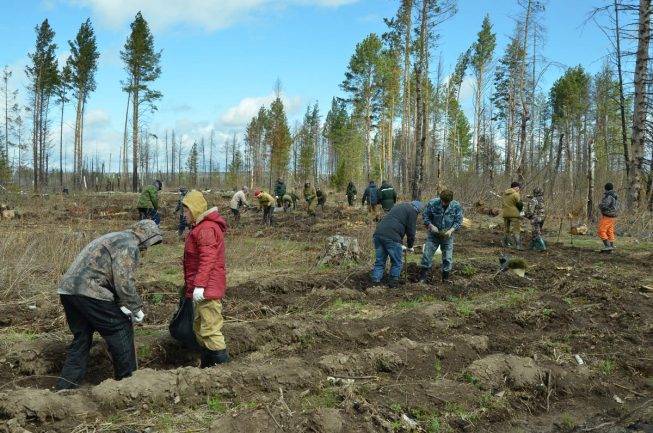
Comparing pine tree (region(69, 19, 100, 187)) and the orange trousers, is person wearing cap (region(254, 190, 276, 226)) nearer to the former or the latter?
the orange trousers

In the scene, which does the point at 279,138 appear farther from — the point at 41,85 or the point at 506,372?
the point at 506,372

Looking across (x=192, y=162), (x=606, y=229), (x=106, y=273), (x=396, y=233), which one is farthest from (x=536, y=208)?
(x=192, y=162)

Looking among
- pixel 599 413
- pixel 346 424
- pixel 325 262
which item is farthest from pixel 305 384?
pixel 325 262

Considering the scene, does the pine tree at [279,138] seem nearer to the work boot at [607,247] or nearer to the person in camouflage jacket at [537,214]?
the person in camouflage jacket at [537,214]

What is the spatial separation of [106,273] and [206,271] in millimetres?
865

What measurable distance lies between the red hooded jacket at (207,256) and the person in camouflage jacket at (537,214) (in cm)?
974

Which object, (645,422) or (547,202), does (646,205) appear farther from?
(645,422)

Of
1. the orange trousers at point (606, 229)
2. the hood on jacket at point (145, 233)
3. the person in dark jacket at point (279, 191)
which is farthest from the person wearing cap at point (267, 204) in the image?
the hood on jacket at point (145, 233)

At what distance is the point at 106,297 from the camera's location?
4.70 meters

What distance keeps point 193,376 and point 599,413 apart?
3.72 meters

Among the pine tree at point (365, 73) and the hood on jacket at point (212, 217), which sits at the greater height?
the pine tree at point (365, 73)

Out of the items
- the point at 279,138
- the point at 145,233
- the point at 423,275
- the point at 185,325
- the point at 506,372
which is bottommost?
the point at 506,372

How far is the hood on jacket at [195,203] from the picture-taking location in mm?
5051

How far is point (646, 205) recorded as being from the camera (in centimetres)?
1583
